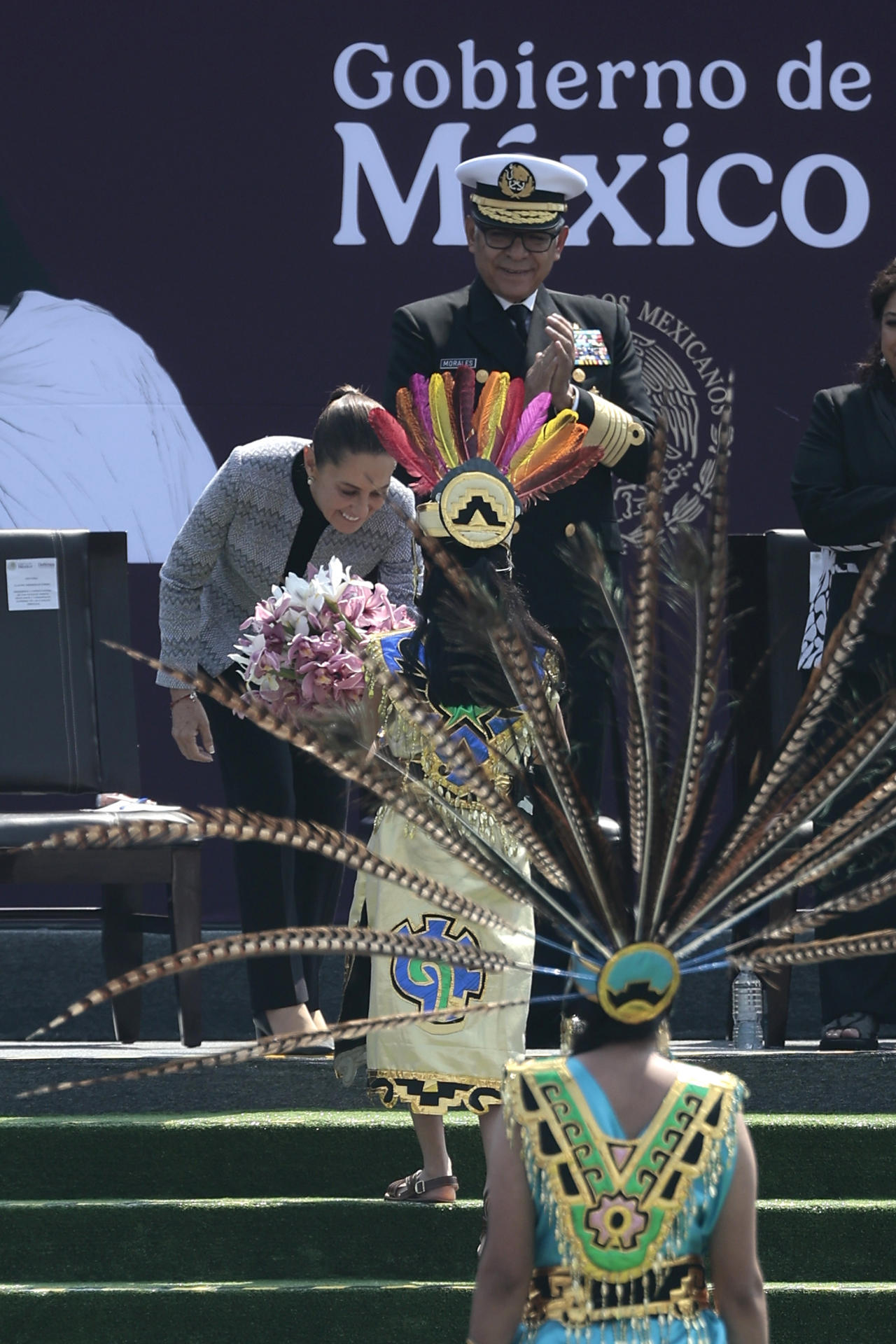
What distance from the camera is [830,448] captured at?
4715 millimetres

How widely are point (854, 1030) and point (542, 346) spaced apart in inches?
61.2

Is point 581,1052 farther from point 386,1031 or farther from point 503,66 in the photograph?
point 503,66

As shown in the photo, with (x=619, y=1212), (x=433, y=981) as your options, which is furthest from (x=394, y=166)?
(x=619, y=1212)

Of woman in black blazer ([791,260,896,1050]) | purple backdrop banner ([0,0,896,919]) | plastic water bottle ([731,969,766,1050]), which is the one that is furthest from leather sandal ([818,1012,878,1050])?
purple backdrop banner ([0,0,896,919])

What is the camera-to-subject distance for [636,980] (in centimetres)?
236

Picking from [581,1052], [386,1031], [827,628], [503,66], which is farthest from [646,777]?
[503,66]

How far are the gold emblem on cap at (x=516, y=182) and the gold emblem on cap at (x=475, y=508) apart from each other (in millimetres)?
940

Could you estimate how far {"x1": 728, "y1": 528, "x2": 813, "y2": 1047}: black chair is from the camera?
5.14 metres

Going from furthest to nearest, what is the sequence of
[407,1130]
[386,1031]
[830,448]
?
[830,448] < [407,1130] < [386,1031]

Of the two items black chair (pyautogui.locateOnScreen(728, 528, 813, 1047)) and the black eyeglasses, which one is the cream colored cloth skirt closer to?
the black eyeglasses

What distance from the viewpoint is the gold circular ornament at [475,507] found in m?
3.64

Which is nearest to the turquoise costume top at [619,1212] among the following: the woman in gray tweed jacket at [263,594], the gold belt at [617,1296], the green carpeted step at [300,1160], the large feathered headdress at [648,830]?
the gold belt at [617,1296]

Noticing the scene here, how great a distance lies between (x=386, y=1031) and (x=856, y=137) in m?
3.22

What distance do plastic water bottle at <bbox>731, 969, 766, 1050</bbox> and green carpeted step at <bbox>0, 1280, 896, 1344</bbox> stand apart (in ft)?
3.90
